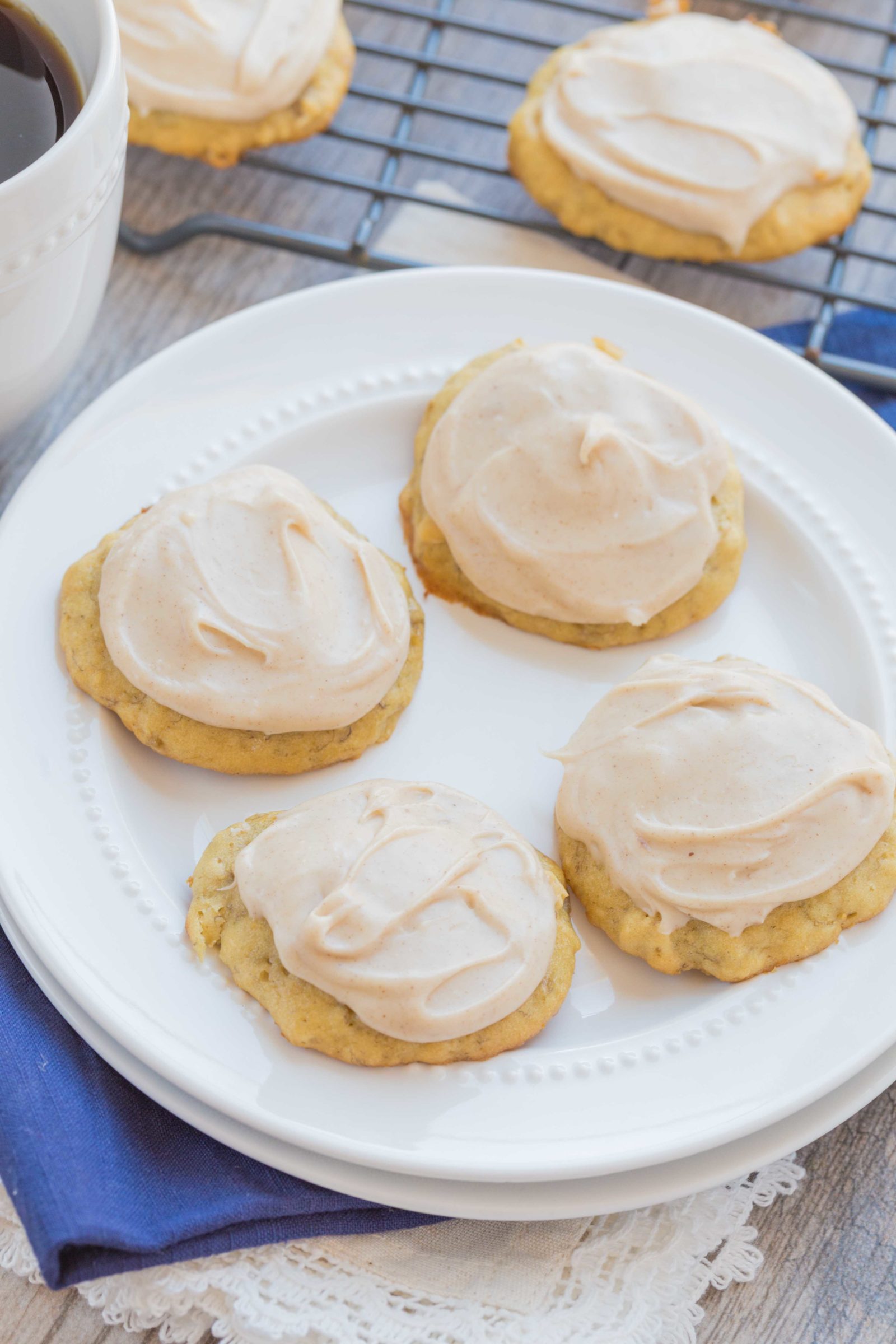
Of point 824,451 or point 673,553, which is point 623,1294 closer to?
point 673,553

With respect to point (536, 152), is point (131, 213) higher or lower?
lower

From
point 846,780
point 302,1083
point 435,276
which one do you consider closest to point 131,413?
point 435,276

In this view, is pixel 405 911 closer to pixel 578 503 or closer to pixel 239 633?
pixel 239 633

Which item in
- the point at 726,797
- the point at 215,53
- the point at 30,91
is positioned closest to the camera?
the point at 726,797

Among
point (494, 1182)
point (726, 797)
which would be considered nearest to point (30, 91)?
point (726, 797)

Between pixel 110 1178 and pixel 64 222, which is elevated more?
pixel 64 222

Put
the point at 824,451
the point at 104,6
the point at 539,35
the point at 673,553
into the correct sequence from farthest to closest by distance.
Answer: the point at 539,35
the point at 824,451
the point at 673,553
the point at 104,6

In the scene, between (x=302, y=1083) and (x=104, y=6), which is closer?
(x=302, y=1083)
